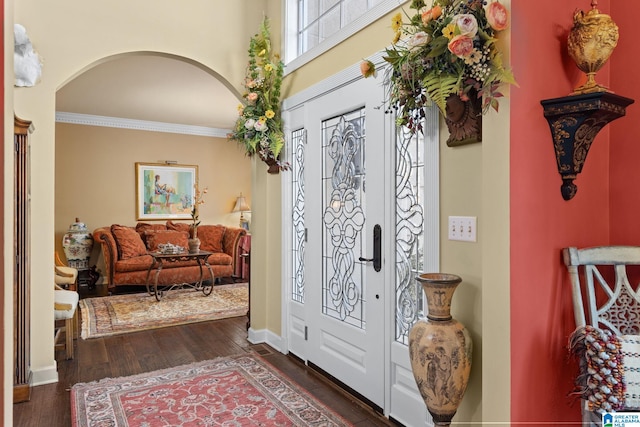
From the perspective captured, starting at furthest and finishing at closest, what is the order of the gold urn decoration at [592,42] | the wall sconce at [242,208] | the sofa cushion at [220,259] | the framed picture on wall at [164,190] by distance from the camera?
the wall sconce at [242,208]
the framed picture on wall at [164,190]
the sofa cushion at [220,259]
the gold urn decoration at [592,42]

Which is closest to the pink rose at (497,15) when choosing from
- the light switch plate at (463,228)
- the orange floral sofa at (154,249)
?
the light switch plate at (463,228)

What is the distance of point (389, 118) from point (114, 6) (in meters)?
2.49

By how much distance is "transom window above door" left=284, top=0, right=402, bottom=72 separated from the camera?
102 inches

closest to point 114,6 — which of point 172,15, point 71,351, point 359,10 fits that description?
point 172,15

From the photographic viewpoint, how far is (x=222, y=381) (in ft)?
9.80

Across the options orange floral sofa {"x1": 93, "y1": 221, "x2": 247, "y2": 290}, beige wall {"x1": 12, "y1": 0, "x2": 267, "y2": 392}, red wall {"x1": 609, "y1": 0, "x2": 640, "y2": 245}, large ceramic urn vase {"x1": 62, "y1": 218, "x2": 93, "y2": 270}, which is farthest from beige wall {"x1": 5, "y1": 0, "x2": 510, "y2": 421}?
large ceramic urn vase {"x1": 62, "y1": 218, "x2": 93, "y2": 270}

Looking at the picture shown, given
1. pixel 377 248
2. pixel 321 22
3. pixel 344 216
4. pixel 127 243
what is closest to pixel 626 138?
pixel 377 248

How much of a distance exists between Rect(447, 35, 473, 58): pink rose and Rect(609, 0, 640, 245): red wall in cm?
81

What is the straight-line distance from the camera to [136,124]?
733cm

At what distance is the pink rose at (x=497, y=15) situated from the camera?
4.89ft

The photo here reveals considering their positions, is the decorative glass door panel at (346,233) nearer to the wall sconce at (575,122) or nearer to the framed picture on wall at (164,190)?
the wall sconce at (575,122)

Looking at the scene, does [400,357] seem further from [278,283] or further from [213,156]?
[213,156]

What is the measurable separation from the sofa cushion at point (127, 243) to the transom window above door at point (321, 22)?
13.8ft

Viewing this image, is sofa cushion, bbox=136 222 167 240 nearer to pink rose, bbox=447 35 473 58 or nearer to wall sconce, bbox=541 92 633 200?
pink rose, bbox=447 35 473 58
